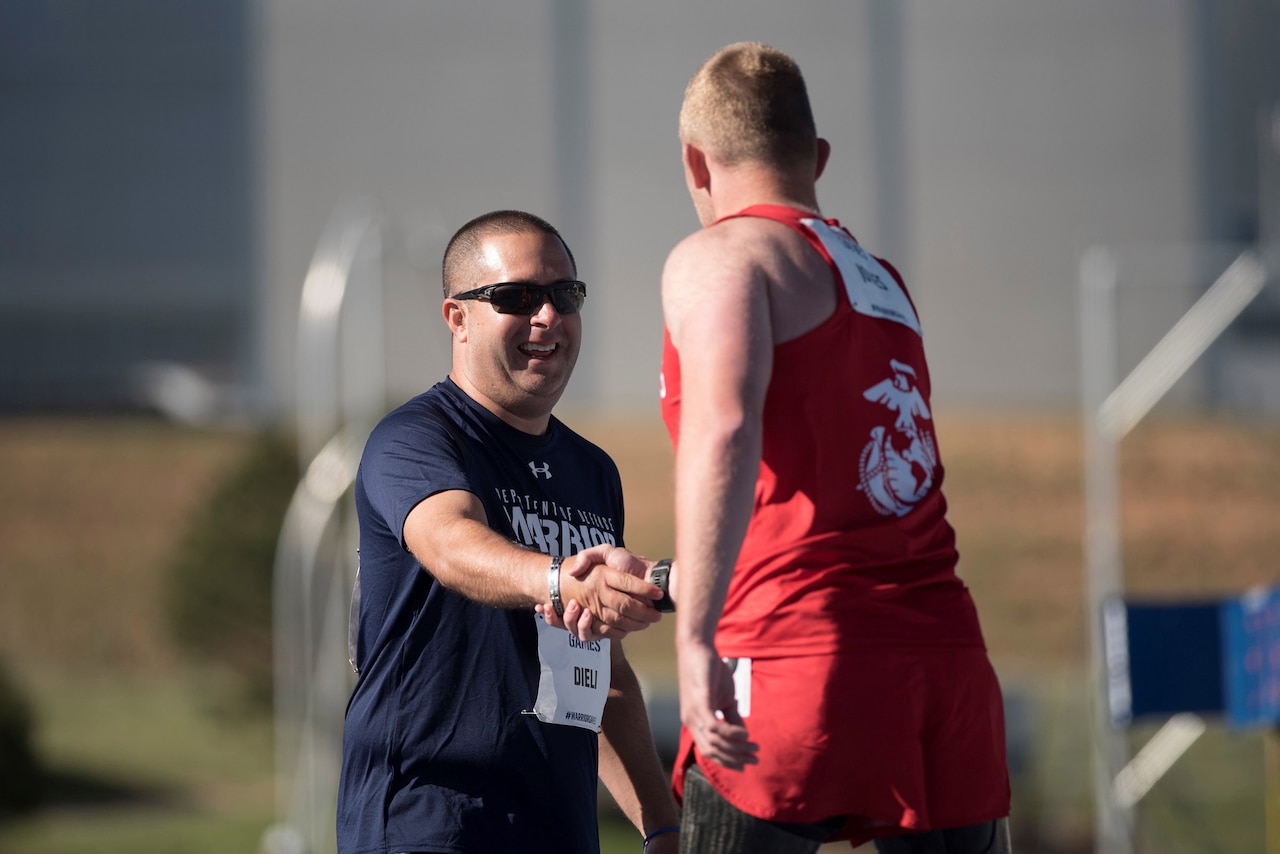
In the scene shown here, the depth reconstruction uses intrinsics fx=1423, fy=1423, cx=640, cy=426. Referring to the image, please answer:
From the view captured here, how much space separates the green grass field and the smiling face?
26.1 ft

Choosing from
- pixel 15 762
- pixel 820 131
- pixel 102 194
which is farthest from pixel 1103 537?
pixel 102 194

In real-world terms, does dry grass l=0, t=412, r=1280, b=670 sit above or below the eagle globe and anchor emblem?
below

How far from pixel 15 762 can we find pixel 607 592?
939cm

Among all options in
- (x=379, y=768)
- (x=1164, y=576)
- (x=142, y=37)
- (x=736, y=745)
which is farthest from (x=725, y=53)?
(x=142, y=37)

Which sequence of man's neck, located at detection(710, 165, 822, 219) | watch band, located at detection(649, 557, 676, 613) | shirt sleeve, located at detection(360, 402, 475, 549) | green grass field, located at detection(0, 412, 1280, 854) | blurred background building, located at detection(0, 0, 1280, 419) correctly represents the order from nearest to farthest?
watch band, located at detection(649, 557, 676, 613) < man's neck, located at detection(710, 165, 822, 219) < shirt sleeve, located at detection(360, 402, 475, 549) < green grass field, located at detection(0, 412, 1280, 854) < blurred background building, located at detection(0, 0, 1280, 419)

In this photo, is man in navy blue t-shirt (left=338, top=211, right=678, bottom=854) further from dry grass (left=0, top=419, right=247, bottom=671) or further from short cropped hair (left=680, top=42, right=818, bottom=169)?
dry grass (left=0, top=419, right=247, bottom=671)

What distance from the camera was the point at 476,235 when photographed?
8.24 feet

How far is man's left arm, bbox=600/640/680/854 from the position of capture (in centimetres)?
259

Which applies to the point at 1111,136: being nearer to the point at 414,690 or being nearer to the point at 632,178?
the point at 632,178

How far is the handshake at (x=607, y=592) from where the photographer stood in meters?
1.91

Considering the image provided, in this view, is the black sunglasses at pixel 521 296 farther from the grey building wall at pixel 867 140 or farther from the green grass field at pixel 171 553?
the grey building wall at pixel 867 140

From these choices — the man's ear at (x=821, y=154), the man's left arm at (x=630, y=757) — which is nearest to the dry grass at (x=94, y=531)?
the man's left arm at (x=630, y=757)

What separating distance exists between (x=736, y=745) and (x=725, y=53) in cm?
95

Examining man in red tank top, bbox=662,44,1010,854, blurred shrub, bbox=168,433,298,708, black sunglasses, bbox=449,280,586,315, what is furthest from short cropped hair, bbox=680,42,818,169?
blurred shrub, bbox=168,433,298,708
